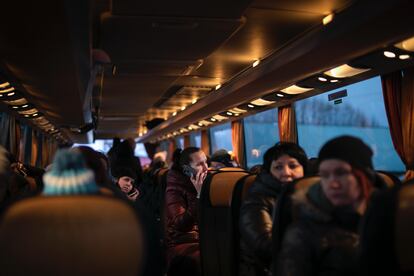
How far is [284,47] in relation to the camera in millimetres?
6133

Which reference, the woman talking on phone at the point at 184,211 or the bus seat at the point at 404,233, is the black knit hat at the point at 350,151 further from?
the woman talking on phone at the point at 184,211

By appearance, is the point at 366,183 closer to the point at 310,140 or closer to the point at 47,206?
the point at 47,206

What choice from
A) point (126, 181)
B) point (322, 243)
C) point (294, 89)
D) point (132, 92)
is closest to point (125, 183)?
point (126, 181)

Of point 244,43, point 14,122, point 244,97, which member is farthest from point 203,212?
point 14,122

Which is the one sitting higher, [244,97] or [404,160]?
[244,97]

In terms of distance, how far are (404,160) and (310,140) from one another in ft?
8.97

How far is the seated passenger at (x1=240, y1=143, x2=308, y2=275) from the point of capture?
105 inches

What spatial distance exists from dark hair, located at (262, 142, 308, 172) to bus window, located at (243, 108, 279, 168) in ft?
19.0

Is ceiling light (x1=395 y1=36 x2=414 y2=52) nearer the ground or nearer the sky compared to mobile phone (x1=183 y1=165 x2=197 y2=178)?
nearer the sky

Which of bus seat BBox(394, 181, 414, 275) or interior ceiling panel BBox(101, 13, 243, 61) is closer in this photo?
bus seat BBox(394, 181, 414, 275)

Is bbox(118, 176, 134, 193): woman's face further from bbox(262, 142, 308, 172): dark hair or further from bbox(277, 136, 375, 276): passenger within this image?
bbox(277, 136, 375, 276): passenger

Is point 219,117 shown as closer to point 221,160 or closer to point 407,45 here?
point 221,160

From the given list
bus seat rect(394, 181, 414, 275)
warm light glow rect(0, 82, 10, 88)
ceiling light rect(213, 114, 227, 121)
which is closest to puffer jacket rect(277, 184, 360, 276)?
bus seat rect(394, 181, 414, 275)

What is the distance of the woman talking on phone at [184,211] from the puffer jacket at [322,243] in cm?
217
